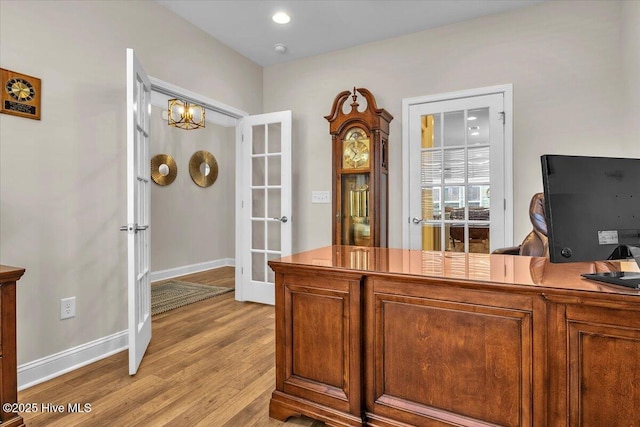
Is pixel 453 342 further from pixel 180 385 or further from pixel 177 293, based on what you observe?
pixel 177 293

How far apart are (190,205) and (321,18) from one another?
11.7 feet

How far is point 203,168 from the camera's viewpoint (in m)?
5.72

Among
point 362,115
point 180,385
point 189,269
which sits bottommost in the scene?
point 180,385

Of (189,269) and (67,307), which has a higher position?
(67,307)

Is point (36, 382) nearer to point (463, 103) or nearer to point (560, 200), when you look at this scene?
point (560, 200)

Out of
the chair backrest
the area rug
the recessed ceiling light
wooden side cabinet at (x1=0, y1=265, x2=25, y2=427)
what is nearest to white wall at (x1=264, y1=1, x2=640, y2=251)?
the chair backrest

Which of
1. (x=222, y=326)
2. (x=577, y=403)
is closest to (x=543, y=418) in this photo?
(x=577, y=403)

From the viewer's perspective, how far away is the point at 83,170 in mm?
2348

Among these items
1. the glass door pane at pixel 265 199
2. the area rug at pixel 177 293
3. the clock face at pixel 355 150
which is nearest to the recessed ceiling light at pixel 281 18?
the glass door pane at pixel 265 199

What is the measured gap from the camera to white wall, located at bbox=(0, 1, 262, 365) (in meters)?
2.03

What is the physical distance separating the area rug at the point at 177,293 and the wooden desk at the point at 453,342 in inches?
95.9

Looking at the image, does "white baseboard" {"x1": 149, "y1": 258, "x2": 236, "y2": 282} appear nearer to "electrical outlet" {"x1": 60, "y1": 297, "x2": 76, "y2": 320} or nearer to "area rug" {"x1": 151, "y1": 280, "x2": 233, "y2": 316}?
"area rug" {"x1": 151, "y1": 280, "x2": 233, "y2": 316}

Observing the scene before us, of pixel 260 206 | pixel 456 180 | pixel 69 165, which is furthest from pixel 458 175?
pixel 69 165

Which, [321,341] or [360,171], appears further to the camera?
[360,171]
